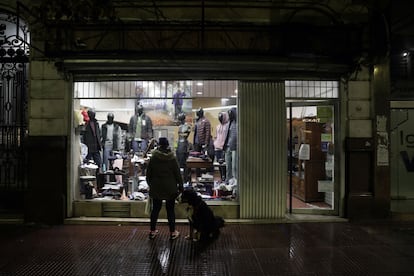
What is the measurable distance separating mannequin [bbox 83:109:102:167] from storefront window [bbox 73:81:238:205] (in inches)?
A: 0.9

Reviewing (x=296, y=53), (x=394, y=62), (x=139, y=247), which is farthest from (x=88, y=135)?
(x=394, y=62)

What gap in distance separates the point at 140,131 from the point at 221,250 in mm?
4168

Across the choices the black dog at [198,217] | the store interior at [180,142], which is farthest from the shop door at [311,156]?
the black dog at [198,217]

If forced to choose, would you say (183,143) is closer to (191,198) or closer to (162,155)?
(162,155)

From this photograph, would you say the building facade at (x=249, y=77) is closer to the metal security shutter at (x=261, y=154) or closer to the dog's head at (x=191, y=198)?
the metal security shutter at (x=261, y=154)

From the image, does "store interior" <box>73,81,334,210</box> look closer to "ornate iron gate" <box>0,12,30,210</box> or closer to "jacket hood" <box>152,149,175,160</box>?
"ornate iron gate" <box>0,12,30,210</box>

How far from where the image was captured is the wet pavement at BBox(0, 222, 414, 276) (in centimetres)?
525

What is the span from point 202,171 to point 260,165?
62.3 inches

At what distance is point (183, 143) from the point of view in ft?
29.3

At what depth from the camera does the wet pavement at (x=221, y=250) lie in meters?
5.25

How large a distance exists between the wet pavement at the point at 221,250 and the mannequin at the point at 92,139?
6.35 ft

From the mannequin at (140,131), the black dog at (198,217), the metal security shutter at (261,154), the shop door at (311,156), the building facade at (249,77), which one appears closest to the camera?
the black dog at (198,217)

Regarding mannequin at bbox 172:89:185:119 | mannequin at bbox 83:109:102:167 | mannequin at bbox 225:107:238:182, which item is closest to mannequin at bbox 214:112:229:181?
mannequin at bbox 225:107:238:182

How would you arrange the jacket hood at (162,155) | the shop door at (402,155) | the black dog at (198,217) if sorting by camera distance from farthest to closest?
the shop door at (402,155) < the jacket hood at (162,155) < the black dog at (198,217)
